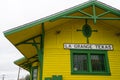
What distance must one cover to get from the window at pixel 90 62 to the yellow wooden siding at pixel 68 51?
0.67 ft

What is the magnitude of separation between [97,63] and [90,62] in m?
0.42

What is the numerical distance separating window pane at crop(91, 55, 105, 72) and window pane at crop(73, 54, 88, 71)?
388mm

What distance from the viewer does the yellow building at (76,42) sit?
29.7ft

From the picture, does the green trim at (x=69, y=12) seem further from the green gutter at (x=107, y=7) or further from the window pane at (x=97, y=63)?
the window pane at (x=97, y=63)

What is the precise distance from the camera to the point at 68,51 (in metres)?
9.50

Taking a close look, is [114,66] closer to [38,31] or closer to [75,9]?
[75,9]

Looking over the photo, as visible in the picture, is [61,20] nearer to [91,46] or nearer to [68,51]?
[68,51]

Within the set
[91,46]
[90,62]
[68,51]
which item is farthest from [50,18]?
[90,62]

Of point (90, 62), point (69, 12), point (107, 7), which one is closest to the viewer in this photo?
point (69, 12)

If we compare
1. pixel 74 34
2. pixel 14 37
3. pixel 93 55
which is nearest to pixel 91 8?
pixel 74 34

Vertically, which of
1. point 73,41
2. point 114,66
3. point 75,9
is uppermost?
point 75,9

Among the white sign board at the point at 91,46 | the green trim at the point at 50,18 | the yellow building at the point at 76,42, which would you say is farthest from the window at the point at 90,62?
the green trim at the point at 50,18

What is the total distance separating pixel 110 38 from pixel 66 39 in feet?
7.32

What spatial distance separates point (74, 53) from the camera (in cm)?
959
